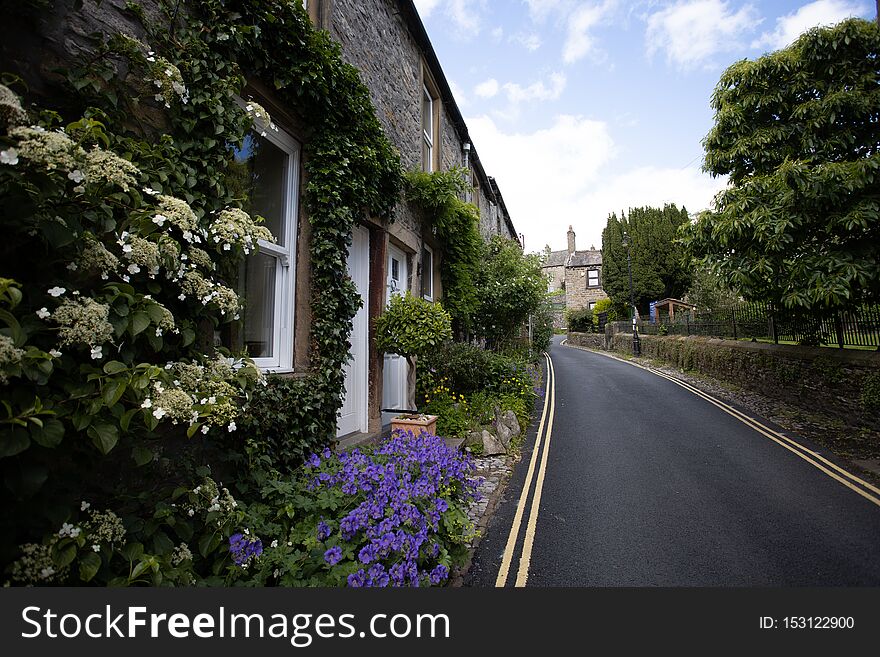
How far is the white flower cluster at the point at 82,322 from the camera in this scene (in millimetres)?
1581

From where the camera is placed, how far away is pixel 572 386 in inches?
524

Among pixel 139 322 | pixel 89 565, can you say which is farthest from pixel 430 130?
pixel 89 565

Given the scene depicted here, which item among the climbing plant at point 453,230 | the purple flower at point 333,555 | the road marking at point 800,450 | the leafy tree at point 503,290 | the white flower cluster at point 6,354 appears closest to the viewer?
the white flower cluster at point 6,354

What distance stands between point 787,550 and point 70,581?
4956 mm

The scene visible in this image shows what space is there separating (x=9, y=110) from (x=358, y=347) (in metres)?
4.49

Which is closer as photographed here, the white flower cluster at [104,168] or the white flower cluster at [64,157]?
the white flower cluster at [64,157]

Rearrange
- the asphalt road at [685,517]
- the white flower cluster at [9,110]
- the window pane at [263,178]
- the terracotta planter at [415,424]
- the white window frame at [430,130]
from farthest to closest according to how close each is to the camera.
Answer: the white window frame at [430,130]
the terracotta planter at [415,424]
the window pane at [263,178]
the asphalt road at [685,517]
the white flower cluster at [9,110]

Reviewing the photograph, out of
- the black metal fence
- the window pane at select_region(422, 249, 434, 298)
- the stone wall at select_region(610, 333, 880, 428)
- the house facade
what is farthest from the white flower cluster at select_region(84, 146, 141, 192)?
the black metal fence

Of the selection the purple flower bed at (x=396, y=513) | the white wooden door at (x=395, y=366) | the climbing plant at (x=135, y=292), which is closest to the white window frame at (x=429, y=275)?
the white wooden door at (x=395, y=366)

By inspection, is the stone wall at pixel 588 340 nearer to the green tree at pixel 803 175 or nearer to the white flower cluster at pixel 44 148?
the green tree at pixel 803 175

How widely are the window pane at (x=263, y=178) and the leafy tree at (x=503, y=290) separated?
7050mm

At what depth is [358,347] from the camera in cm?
579

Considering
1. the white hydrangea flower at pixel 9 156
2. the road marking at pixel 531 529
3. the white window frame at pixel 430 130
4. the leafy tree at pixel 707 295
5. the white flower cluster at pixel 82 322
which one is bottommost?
the road marking at pixel 531 529

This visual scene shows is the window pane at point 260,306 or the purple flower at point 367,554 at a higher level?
the window pane at point 260,306
